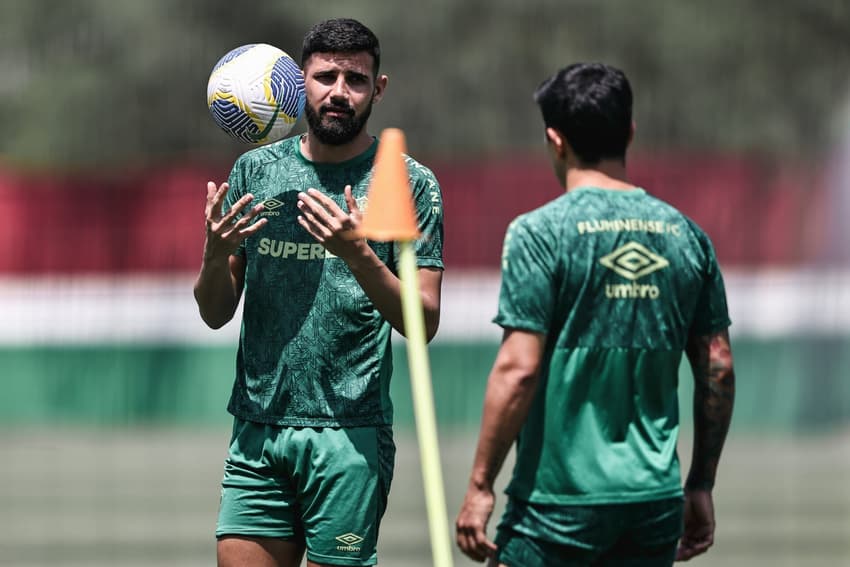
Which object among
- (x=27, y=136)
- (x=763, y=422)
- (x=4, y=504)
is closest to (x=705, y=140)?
(x=763, y=422)

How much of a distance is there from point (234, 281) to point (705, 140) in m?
20.6

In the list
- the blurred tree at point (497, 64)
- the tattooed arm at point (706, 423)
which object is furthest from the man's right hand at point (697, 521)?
the blurred tree at point (497, 64)

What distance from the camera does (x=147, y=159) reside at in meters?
25.6

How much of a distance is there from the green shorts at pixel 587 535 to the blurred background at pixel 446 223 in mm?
4713

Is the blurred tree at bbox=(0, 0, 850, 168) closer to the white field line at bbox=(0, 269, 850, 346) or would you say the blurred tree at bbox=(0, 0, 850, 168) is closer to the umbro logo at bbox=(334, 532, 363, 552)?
the white field line at bbox=(0, 269, 850, 346)

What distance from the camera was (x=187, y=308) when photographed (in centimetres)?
1908

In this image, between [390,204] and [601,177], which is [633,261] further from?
[390,204]

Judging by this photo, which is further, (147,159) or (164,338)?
(147,159)

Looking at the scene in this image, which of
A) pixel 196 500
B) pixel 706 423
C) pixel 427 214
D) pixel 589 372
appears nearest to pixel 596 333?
pixel 589 372

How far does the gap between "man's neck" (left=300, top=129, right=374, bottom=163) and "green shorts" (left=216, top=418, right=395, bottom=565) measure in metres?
0.90

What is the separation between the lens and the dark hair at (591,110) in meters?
4.48

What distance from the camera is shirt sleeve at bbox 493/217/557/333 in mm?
4289

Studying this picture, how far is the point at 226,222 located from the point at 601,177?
1196mm

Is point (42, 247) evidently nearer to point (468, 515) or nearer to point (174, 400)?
point (174, 400)
